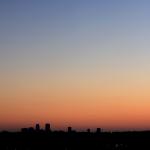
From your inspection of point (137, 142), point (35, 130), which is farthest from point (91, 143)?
point (35, 130)

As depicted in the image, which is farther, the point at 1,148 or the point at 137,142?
the point at 137,142

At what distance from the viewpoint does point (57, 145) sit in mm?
113938

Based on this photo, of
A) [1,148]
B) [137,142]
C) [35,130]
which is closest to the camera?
[1,148]

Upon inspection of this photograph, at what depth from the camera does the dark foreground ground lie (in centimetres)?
11294

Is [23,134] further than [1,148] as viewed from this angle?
Yes

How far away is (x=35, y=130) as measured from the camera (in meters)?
131

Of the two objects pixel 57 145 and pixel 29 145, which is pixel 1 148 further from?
pixel 57 145

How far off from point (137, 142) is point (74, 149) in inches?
688

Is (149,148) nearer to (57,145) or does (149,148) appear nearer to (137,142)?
(137,142)

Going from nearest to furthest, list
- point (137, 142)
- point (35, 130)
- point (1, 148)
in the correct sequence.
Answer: point (1, 148) < point (137, 142) < point (35, 130)

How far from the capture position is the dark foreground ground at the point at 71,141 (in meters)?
113

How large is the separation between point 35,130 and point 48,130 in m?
3.87

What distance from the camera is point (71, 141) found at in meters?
118

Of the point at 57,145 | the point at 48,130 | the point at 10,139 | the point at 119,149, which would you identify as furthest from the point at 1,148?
the point at 119,149
